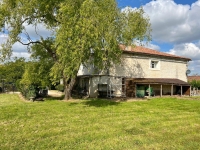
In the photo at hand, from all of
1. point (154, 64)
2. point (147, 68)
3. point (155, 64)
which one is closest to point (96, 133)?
point (147, 68)

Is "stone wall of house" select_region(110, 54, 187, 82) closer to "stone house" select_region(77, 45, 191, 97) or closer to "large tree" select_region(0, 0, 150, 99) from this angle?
"stone house" select_region(77, 45, 191, 97)

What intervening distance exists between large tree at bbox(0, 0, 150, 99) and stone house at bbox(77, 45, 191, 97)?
3828mm

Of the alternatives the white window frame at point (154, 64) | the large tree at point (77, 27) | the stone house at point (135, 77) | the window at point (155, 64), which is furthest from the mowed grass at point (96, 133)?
the window at point (155, 64)

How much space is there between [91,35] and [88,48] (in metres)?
1.04

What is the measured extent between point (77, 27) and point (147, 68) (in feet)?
52.0

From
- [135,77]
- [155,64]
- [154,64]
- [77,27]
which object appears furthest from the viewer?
[155,64]

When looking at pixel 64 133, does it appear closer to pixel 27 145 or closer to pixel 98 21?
pixel 27 145

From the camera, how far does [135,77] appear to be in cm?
2495

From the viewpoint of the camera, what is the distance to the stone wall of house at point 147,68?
23.9m

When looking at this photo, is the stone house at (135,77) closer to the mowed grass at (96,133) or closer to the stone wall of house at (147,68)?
the stone wall of house at (147,68)

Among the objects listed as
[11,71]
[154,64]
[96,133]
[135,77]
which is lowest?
[96,133]

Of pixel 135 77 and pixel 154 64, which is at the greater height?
pixel 154 64

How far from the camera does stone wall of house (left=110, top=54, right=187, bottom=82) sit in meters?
23.9

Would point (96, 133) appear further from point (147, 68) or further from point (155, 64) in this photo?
point (155, 64)
